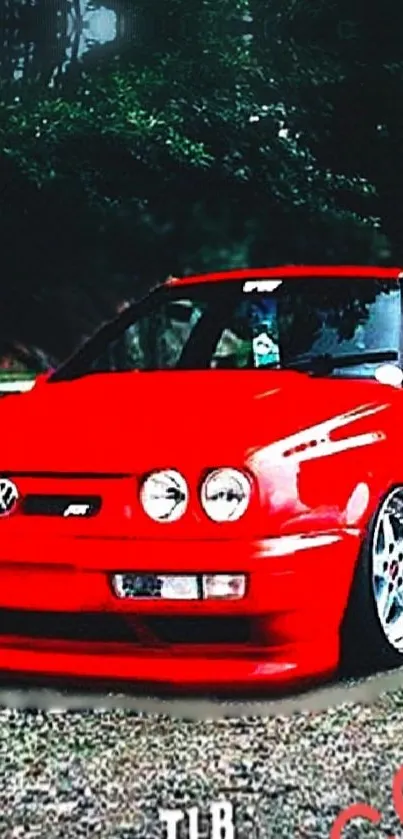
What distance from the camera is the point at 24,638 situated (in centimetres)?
347

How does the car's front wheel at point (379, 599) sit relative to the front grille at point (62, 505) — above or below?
below

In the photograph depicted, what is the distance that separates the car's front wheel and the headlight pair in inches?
13.4

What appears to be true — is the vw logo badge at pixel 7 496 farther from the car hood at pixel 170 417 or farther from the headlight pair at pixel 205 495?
the headlight pair at pixel 205 495

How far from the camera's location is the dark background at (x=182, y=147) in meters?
6.00

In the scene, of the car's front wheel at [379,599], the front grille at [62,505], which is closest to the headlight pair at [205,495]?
the front grille at [62,505]

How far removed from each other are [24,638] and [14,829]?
84 centimetres

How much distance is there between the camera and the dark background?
19.7ft

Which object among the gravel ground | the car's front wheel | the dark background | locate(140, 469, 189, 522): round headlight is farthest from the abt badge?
the dark background

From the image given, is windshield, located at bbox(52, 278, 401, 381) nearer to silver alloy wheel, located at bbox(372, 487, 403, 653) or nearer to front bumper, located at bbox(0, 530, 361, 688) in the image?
silver alloy wheel, located at bbox(372, 487, 403, 653)

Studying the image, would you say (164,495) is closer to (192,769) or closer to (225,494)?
(225,494)

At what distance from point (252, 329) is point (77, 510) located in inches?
46.1

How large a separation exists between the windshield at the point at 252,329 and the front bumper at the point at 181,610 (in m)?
0.81

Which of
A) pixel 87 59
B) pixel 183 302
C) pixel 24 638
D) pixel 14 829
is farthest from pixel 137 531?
pixel 87 59

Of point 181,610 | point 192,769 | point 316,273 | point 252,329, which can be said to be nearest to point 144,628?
point 181,610
